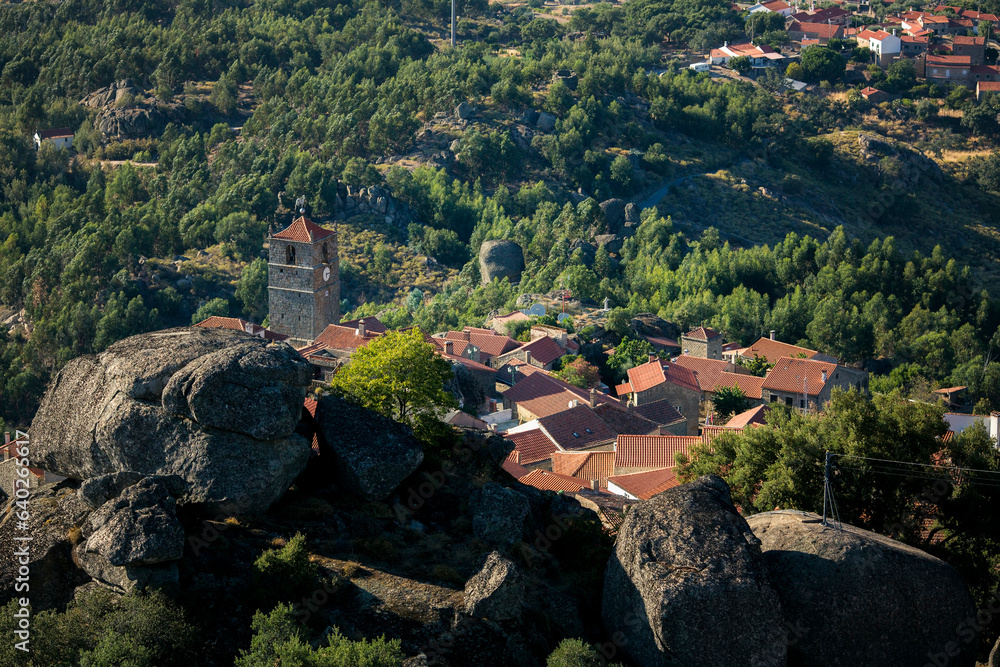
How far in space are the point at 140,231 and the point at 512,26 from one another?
65.5m

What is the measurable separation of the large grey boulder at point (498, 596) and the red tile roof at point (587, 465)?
19.3 meters

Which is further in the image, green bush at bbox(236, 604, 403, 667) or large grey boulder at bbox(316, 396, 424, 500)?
large grey boulder at bbox(316, 396, 424, 500)

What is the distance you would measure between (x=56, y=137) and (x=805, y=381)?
80055mm

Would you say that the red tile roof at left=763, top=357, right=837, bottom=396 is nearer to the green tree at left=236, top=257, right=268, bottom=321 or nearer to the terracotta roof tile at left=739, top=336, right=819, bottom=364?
the terracotta roof tile at left=739, top=336, right=819, bottom=364

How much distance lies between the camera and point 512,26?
139625mm

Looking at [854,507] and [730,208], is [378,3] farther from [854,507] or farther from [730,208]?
[854,507]

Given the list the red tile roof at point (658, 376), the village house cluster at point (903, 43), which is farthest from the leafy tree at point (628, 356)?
the village house cluster at point (903, 43)

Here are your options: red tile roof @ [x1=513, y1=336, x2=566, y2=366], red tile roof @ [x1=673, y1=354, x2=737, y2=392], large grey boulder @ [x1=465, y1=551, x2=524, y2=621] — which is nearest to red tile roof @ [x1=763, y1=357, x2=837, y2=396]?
red tile roof @ [x1=673, y1=354, x2=737, y2=392]

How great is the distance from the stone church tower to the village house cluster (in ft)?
256

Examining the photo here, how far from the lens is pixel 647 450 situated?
39.6 m

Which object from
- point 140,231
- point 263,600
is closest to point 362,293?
point 140,231

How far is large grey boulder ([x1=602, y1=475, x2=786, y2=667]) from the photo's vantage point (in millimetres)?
18484

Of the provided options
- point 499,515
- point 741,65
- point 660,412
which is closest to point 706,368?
point 660,412

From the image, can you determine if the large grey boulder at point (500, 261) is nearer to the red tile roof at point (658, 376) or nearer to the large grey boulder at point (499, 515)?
the red tile roof at point (658, 376)
